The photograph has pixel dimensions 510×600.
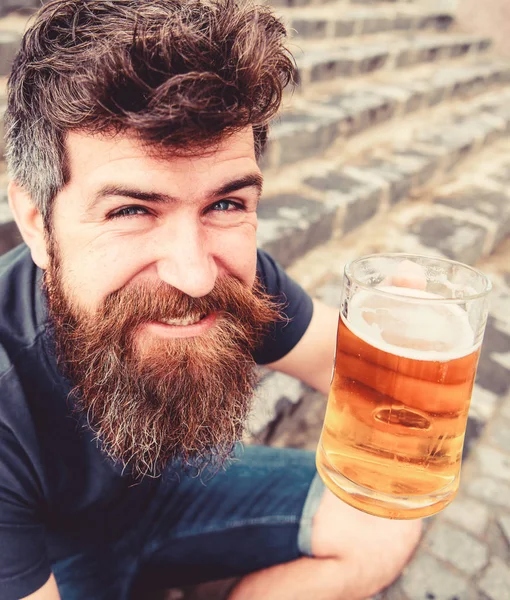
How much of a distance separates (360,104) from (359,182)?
0.90m

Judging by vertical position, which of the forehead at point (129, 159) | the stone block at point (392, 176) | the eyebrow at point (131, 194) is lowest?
the stone block at point (392, 176)

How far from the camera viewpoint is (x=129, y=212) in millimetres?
1304

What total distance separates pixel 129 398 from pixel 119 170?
575mm

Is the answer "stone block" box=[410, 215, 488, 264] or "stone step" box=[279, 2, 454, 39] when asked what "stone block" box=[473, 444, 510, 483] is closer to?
"stone block" box=[410, 215, 488, 264]

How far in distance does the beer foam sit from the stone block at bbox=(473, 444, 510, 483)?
175 centimetres

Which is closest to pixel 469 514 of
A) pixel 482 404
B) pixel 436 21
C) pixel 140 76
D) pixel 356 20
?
pixel 482 404

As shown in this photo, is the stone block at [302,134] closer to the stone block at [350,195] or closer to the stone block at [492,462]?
the stone block at [350,195]

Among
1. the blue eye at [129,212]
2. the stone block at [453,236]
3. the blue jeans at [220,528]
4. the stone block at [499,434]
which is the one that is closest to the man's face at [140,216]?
the blue eye at [129,212]

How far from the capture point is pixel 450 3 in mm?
→ 7035

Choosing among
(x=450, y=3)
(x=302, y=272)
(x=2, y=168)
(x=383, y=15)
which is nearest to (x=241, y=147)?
(x=2, y=168)

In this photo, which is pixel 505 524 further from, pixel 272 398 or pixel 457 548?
pixel 272 398

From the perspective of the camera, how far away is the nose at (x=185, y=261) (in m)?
1.27

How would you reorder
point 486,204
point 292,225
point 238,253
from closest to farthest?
point 238,253
point 292,225
point 486,204

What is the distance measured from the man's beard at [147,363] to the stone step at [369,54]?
Answer: 3.15m
